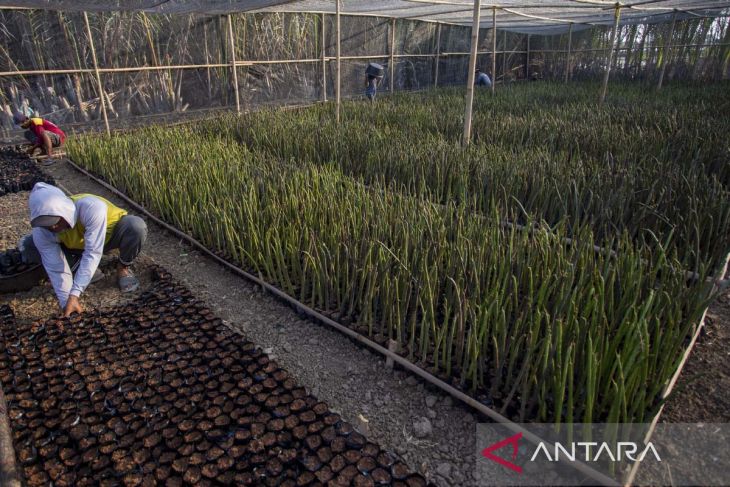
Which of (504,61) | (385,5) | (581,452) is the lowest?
(581,452)

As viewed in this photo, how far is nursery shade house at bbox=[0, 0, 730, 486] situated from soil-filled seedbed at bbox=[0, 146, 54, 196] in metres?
0.46

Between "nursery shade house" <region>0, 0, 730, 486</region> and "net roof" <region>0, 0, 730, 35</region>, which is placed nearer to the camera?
"nursery shade house" <region>0, 0, 730, 486</region>

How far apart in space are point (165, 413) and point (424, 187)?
2.01m

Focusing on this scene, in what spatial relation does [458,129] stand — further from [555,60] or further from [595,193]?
[555,60]

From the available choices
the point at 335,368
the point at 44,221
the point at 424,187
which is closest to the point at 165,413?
the point at 335,368

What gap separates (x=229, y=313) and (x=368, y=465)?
122 centimetres

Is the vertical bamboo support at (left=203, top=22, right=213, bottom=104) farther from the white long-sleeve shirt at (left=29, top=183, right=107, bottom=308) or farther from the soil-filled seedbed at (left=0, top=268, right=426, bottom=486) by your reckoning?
the soil-filled seedbed at (left=0, top=268, right=426, bottom=486)

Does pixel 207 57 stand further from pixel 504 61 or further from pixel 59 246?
pixel 504 61

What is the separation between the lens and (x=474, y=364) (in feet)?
5.16

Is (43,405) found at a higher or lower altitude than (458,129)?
lower

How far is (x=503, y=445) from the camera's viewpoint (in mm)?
1503

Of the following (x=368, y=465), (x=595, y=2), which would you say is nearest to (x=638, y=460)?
(x=368, y=465)

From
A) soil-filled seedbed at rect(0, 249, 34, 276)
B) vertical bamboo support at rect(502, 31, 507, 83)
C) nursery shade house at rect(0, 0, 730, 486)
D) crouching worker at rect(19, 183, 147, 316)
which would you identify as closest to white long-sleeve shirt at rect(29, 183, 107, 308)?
crouching worker at rect(19, 183, 147, 316)

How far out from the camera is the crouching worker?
6.99 feet
